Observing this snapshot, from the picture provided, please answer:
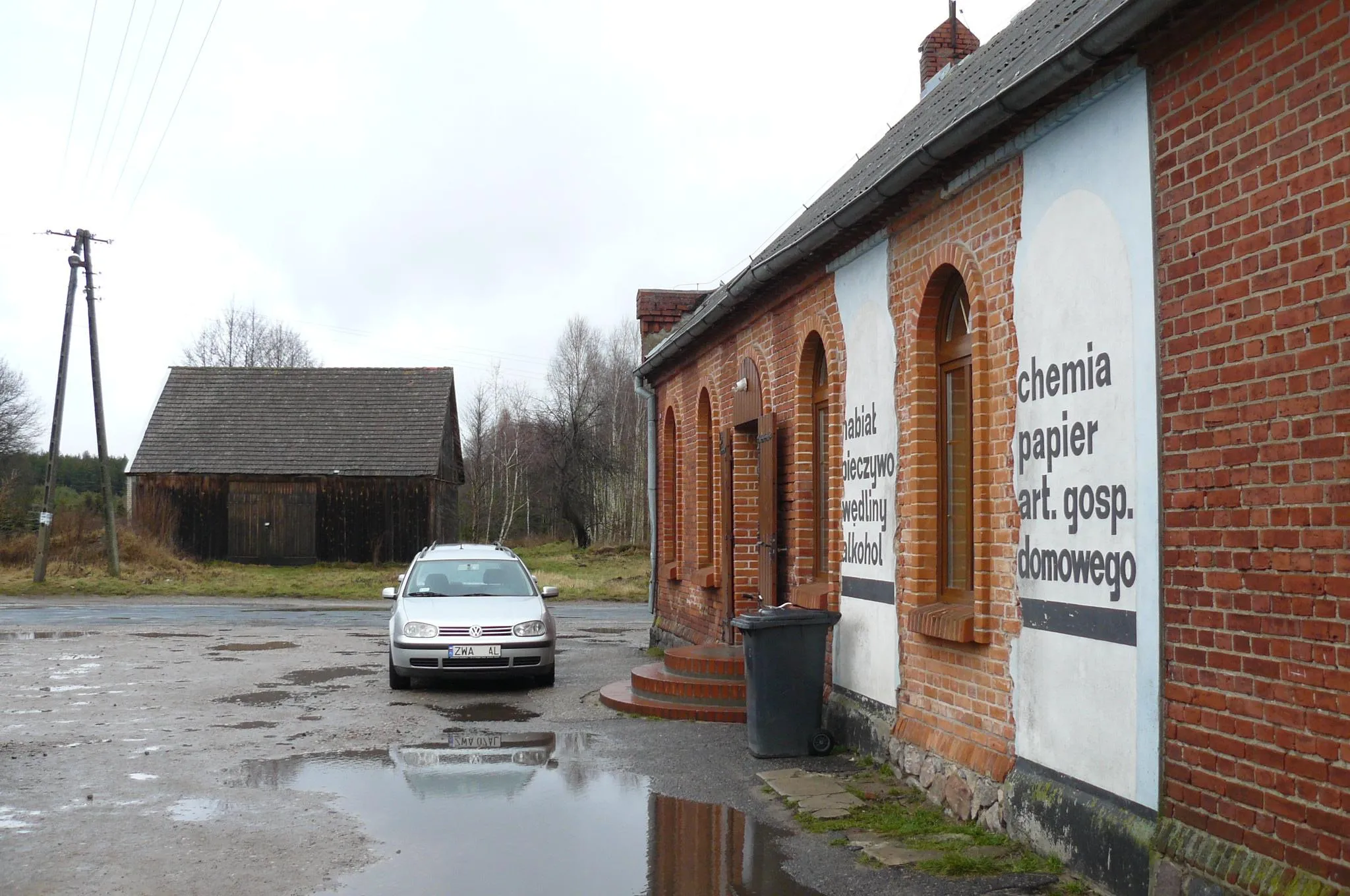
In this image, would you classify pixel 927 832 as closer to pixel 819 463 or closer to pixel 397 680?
pixel 819 463

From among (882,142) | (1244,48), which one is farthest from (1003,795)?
(882,142)

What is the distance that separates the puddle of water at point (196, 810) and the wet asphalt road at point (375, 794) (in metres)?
0.02

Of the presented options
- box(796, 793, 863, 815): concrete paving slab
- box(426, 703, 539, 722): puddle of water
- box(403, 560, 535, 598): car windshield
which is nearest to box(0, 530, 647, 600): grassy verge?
box(403, 560, 535, 598): car windshield

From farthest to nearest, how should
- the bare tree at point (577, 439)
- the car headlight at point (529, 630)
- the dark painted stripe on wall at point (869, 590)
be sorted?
1. the bare tree at point (577, 439)
2. the car headlight at point (529, 630)
3. the dark painted stripe on wall at point (869, 590)

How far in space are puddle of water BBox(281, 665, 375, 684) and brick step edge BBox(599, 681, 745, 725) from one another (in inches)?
157

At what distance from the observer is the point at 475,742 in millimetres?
10188

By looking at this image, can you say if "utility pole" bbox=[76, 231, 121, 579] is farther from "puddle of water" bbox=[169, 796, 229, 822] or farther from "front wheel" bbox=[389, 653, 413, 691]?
"puddle of water" bbox=[169, 796, 229, 822]

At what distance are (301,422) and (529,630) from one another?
32527mm

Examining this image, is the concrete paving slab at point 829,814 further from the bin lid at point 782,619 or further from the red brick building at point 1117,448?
the bin lid at point 782,619

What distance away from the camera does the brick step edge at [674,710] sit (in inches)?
Result: 441

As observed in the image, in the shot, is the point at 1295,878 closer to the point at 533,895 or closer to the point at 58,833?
the point at 533,895

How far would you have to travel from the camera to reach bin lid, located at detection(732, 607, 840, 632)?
9.23m

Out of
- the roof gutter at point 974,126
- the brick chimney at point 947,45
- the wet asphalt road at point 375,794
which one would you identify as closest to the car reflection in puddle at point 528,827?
the wet asphalt road at point 375,794

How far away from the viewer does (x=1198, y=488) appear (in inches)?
203
